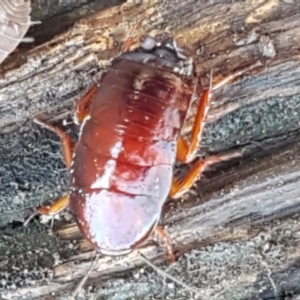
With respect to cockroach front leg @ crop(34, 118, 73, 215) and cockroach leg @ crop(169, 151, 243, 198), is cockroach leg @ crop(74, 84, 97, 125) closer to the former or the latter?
cockroach front leg @ crop(34, 118, 73, 215)

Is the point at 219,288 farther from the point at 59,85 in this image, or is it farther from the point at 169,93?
the point at 59,85

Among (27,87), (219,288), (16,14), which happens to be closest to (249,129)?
(219,288)

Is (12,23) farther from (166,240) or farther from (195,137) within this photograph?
(166,240)

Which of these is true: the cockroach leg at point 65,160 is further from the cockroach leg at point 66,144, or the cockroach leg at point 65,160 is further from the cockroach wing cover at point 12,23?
the cockroach wing cover at point 12,23

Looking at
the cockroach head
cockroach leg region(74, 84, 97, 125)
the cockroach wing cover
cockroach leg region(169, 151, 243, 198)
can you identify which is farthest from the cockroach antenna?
the cockroach wing cover

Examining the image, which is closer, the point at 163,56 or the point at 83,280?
the point at 163,56

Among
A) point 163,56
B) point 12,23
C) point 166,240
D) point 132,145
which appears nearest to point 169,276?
point 166,240

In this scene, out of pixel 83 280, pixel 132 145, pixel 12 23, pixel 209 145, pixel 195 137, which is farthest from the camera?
pixel 12 23
